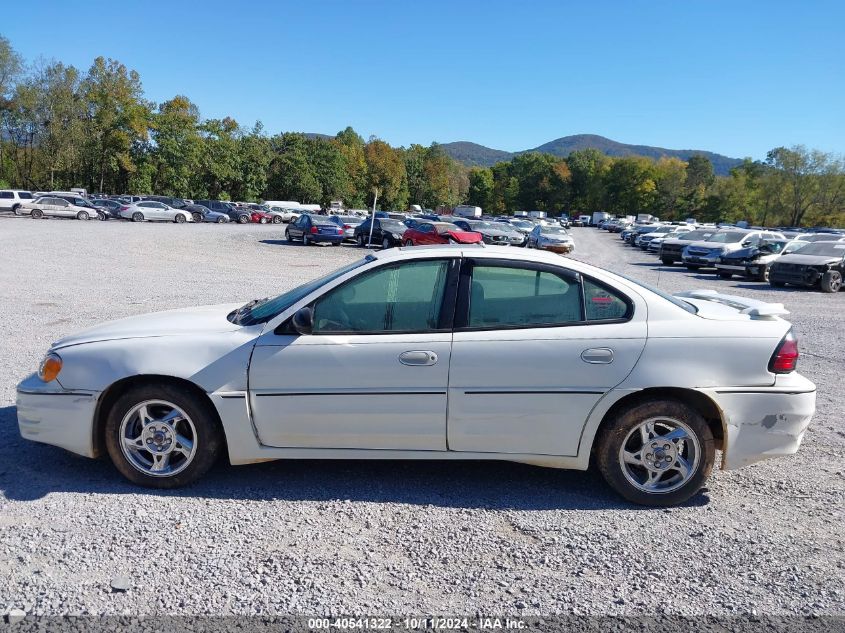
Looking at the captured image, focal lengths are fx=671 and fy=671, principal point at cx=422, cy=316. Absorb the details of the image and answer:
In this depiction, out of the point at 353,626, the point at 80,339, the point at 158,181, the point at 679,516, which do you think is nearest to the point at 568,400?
the point at 679,516

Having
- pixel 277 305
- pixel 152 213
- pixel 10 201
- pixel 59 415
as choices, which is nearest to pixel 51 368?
pixel 59 415

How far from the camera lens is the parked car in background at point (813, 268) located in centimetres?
1972

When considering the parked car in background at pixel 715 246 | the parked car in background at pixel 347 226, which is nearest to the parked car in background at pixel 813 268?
the parked car in background at pixel 715 246

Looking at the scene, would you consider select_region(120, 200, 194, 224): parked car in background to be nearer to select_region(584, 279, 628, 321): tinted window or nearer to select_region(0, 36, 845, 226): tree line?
select_region(0, 36, 845, 226): tree line

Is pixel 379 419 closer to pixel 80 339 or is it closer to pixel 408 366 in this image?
pixel 408 366

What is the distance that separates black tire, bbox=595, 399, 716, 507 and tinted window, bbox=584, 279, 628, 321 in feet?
1.92

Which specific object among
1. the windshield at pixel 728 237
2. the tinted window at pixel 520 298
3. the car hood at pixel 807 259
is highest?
the windshield at pixel 728 237

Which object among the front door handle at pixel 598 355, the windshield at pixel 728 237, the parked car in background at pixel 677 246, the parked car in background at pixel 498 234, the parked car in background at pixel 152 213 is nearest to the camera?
the front door handle at pixel 598 355

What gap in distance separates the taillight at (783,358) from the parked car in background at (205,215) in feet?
193

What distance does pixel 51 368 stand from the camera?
14.1 ft

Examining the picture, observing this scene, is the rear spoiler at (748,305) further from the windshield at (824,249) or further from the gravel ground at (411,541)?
the windshield at (824,249)

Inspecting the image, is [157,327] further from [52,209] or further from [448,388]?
[52,209]

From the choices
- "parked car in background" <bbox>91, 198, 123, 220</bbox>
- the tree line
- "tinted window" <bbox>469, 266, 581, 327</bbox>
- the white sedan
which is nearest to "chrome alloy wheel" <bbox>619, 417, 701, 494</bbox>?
the white sedan

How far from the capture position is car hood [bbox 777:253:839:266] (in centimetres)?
1992
